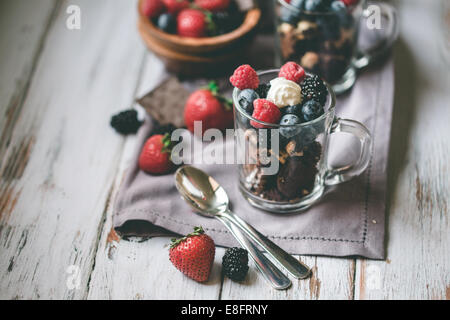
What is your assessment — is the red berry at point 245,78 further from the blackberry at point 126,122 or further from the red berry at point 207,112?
the blackberry at point 126,122

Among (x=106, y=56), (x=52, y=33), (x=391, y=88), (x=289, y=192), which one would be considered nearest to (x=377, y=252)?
(x=289, y=192)

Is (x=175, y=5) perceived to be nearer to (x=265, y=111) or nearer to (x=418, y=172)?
(x=265, y=111)

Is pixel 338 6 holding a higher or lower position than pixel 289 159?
higher

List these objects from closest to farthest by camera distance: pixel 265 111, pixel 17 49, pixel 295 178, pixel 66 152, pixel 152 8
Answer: pixel 265 111, pixel 295 178, pixel 66 152, pixel 152 8, pixel 17 49

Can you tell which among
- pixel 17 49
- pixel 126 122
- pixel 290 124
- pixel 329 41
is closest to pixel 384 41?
pixel 329 41

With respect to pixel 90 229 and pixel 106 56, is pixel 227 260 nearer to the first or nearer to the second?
pixel 90 229

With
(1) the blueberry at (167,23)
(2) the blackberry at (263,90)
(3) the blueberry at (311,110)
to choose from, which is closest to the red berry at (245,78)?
(2) the blackberry at (263,90)
